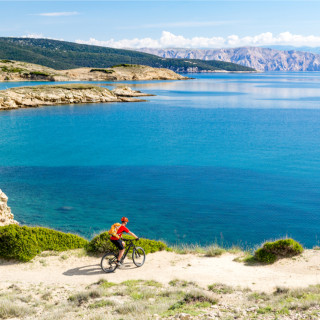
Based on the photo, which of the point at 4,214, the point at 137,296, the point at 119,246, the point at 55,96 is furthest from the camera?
the point at 55,96

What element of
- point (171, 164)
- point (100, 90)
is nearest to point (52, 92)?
point (100, 90)

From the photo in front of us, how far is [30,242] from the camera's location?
15.2m

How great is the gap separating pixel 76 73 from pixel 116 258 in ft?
520

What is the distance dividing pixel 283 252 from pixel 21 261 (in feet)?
35.8

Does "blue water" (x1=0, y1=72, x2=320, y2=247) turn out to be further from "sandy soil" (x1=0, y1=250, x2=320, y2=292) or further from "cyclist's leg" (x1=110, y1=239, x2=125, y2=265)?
"cyclist's leg" (x1=110, y1=239, x2=125, y2=265)

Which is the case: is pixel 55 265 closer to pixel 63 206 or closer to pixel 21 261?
pixel 21 261

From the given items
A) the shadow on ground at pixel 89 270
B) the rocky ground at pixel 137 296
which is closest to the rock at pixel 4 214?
the rocky ground at pixel 137 296

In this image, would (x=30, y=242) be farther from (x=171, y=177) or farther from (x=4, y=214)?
(x=171, y=177)

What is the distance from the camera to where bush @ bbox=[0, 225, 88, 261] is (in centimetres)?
1487

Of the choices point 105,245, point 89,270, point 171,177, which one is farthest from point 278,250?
point 171,177

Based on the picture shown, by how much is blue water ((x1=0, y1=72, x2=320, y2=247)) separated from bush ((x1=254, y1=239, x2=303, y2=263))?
409 cm

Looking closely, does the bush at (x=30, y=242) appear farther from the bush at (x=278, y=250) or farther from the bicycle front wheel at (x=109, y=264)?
the bush at (x=278, y=250)

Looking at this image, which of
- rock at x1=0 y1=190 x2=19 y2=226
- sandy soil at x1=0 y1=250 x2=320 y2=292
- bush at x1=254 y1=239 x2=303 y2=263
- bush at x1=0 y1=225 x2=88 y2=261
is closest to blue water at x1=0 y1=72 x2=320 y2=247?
rock at x1=0 y1=190 x2=19 y2=226

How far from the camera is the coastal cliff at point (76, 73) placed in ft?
451
